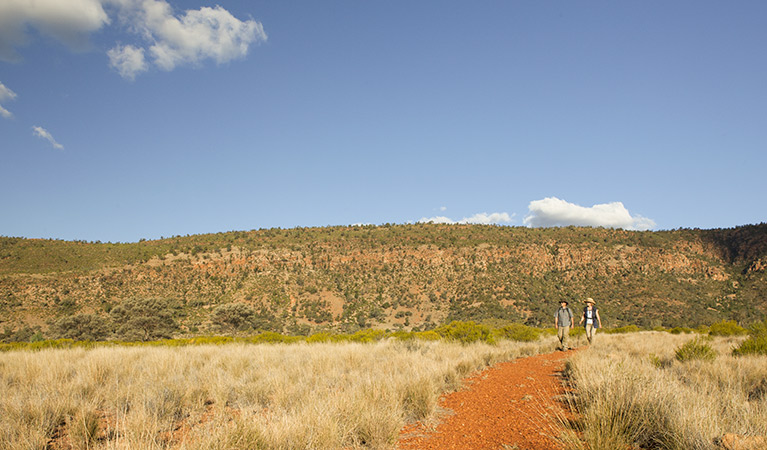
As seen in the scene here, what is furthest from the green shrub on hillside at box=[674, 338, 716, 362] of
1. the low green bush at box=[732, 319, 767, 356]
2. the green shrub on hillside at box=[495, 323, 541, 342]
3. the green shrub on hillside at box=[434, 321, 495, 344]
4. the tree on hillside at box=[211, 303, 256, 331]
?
the tree on hillside at box=[211, 303, 256, 331]

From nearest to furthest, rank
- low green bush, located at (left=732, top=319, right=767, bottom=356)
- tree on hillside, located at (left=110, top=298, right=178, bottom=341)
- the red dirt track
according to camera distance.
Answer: the red dirt track → low green bush, located at (left=732, top=319, right=767, bottom=356) → tree on hillside, located at (left=110, top=298, right=178, bottom=341)

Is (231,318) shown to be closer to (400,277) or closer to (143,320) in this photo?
(143,320)

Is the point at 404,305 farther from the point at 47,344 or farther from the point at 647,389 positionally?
the point at 647,389

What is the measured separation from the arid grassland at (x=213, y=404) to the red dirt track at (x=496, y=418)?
1.10 feet

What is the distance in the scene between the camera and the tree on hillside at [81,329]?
30062mm

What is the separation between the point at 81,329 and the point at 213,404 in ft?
106

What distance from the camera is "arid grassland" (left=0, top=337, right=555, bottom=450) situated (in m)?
3.94

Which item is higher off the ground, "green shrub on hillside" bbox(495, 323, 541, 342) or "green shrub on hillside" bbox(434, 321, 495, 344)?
"green shrub on hillside" bbox(434, 321, 495, 344)

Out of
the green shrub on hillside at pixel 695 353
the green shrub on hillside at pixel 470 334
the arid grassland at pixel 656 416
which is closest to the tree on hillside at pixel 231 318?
the green shrub on hillside at pixel 470 334

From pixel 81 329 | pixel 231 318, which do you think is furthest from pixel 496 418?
pixel 81 329

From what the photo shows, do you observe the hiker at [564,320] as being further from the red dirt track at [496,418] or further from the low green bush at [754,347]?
the red dirt track at [496,418]

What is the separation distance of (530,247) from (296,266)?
32276 millimetres

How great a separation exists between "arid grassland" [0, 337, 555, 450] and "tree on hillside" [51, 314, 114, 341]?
25.4 metres

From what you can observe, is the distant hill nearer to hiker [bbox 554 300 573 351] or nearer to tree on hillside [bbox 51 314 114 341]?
tree on hillside [bbox 51 314 114 341]
